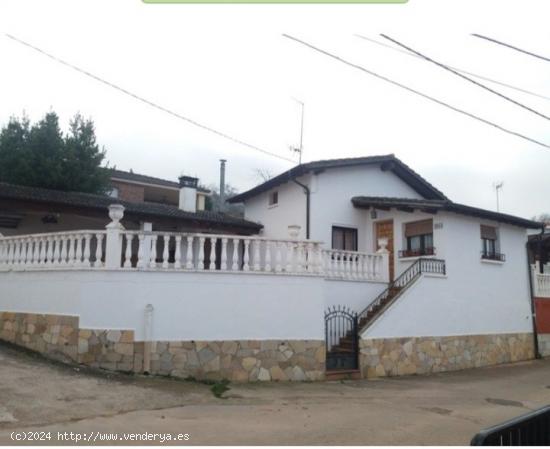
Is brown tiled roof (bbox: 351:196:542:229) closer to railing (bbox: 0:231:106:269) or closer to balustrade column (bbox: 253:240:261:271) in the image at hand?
balustrade column (bbox: 253:240:261:271)

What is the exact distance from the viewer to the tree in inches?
875

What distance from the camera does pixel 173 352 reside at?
889cm

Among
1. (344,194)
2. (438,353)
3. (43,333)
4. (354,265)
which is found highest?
(344,194)

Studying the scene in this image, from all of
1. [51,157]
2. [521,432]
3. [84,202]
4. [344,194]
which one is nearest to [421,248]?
[344,194]

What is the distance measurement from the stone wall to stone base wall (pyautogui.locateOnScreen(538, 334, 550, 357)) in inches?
570

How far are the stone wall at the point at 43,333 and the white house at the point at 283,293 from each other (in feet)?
0.10

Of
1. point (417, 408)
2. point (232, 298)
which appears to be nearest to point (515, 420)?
point (417, 408)

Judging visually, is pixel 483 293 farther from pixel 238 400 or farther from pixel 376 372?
pixel 238 400

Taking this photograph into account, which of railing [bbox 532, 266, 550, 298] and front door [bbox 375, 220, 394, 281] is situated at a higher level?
front door [bbox 375, 220, 394, 281]

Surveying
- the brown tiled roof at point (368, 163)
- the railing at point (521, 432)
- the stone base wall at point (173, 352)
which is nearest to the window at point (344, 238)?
the brown tiled roof at point (368, 163)

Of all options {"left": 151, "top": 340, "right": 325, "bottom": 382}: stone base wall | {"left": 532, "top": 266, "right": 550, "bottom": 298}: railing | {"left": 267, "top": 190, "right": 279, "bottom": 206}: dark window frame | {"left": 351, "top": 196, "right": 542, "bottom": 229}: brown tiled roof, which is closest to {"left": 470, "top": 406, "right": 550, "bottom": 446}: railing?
{"left": 151, "top": 340, "right": 325, "bottom": 382}: stone base wall

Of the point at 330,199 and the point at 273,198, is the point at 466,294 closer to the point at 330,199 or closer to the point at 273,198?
the point at 330,199

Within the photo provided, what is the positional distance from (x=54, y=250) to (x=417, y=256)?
9716 mm

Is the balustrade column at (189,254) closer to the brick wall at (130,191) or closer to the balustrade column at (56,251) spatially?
the balustrade column at (56,251)
